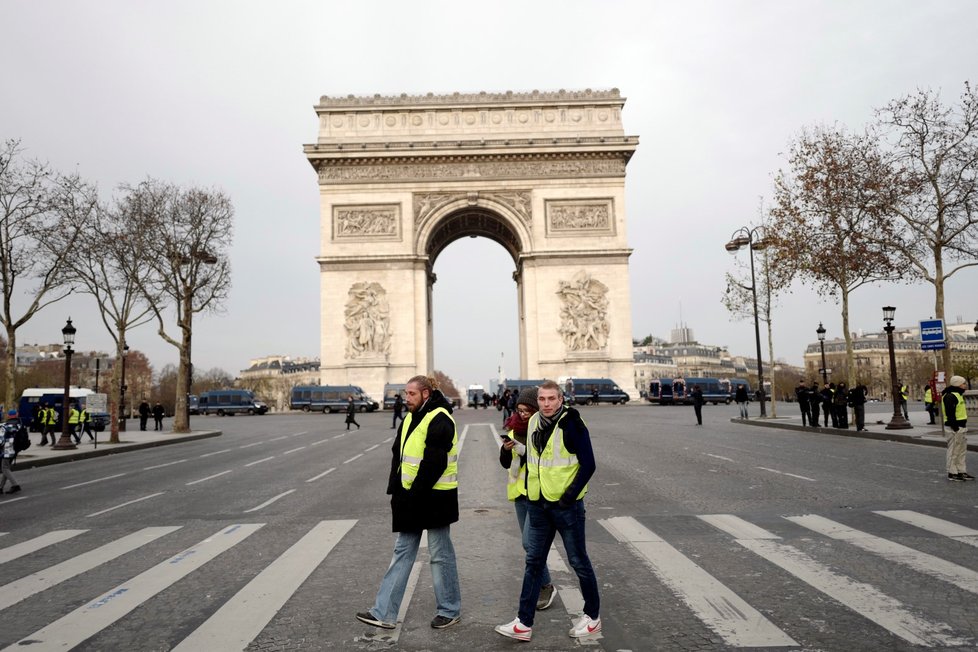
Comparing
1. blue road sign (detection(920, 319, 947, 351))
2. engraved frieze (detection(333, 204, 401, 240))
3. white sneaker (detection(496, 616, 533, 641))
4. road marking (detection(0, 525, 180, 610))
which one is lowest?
road marking (detection(0, 525, 180, 610))

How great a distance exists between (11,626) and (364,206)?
42956 mm

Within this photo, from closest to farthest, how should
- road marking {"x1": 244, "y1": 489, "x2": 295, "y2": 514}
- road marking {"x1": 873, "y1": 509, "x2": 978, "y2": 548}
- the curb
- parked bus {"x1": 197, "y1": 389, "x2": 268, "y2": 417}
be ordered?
road marking {"x1": 873, "y1": 509, "x2": 978, "y2": 548} < road marking {"x1": 244, "y1": 489, "x2": 295, "y2": 514} < the curb < parked bus {"x1": 197, "y1": 389, "x2": 268, "y2": 417}

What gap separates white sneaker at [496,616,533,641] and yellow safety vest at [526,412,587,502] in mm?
745

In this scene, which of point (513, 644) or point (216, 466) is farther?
point (216, 466)

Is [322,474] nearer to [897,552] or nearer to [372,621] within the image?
[372,621]

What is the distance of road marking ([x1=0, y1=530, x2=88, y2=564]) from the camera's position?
23.6 feet

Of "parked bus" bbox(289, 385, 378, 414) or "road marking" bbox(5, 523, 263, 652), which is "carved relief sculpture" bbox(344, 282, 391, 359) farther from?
"road marking" bbox(5, 523, 263, 652)

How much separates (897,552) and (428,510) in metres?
4.28

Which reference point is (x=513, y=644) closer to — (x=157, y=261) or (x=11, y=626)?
(x=11, y=626)

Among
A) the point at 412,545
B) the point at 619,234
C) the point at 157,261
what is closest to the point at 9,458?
the point at 412,545

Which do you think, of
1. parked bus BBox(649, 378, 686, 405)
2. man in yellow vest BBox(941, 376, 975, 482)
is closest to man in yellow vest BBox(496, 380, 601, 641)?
man in yellow vest BBox(941, 376, 975, 482)

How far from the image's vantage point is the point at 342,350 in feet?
149

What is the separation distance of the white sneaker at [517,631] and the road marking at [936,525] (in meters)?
4.61

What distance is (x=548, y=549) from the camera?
4469 millimetres
